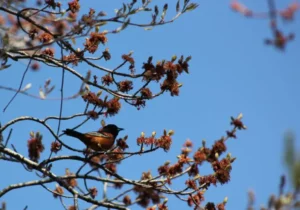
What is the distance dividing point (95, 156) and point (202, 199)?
1195 millimetres

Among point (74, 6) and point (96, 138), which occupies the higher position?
point (74, 6)

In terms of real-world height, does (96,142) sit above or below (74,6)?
below

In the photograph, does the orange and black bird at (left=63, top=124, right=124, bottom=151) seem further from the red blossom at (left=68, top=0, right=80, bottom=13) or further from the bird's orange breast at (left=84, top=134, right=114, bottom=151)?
the red blossom at (left=68, top=0, right=80, bottom=13)

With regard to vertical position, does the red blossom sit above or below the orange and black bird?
above

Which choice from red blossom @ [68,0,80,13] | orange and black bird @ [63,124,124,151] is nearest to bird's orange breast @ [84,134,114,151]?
orange and black bird @ [63,124,124,151]

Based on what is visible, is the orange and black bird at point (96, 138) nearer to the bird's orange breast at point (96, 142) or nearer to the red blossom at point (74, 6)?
the bird's orange breast at point (96, 142)

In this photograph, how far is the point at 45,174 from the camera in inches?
203

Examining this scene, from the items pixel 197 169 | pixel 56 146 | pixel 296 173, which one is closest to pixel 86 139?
pixel 56 146

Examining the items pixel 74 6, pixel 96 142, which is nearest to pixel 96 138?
pixel 96 142

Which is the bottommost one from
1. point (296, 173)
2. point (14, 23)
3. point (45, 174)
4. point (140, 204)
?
point (296, 173)

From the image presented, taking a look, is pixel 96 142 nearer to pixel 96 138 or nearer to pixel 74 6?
pixel 96 138

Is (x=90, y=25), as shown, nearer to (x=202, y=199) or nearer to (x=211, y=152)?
(x=211, y=152)

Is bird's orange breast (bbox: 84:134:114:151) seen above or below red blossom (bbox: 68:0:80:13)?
below

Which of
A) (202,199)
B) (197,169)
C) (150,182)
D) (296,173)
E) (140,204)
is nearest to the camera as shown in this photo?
(296,173)
